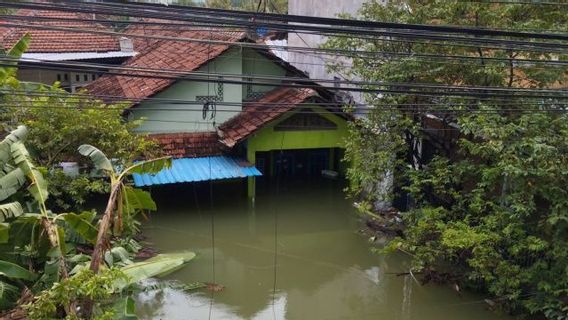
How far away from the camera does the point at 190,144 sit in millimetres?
13102

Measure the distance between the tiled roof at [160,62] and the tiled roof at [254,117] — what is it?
1695mm

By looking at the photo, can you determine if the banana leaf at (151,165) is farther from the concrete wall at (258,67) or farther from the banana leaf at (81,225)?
the concrete wall at (258,67)

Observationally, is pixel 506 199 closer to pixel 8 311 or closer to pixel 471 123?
pixel 471 123

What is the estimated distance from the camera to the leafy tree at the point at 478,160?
24.0 feet

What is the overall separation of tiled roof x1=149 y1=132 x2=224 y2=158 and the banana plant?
522cm

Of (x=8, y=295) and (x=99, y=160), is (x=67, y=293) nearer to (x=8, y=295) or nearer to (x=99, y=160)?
(x=8, y=295)

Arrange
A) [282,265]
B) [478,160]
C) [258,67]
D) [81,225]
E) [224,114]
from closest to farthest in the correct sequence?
[81,225], [478,160], [282,265], [224,114], [258,67]

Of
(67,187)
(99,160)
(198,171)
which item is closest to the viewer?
(99,160)

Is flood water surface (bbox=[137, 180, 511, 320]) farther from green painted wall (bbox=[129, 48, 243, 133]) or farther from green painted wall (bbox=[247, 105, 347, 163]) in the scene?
green painted wall (bbox=[129, 48, 243, 133])

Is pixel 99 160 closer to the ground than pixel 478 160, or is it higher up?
higher up

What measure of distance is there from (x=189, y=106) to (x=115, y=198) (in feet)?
23.7

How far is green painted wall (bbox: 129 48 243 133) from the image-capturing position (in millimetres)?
12844

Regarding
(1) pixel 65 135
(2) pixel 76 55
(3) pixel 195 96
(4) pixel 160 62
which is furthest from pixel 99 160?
(2) pixel 76 55

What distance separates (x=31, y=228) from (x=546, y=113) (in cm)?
759
